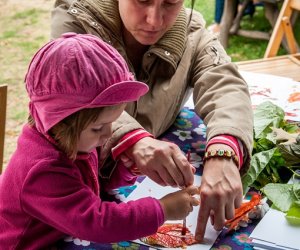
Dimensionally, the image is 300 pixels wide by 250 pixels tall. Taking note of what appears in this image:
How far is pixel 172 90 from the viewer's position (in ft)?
4.47

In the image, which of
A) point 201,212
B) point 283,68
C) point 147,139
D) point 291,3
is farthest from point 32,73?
point 291,3

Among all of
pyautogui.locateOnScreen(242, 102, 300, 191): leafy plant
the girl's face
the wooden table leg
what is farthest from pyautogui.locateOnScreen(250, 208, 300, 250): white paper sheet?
the wooden table leg

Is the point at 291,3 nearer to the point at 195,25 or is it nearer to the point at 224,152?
the point at 195,25

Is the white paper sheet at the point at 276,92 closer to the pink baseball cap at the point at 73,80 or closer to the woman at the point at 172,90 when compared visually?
the woman at the point at 172,90

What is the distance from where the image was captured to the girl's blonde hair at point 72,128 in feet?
A: 2.79

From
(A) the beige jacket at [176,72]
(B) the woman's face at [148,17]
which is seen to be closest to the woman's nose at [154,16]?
(B) the woman's face at [148,17]

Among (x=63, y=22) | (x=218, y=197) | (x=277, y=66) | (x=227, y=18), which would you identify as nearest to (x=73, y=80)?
(x=218, y=197)

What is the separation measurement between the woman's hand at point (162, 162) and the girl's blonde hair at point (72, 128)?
209mm

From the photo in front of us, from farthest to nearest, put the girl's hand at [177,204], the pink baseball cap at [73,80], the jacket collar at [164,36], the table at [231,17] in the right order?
the table at [231,17], the jacket collar at [164,36], the girl's hand at [177,204], the pink baseball cap at [73,80]

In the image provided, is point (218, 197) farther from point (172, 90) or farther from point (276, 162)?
point (172, 90)

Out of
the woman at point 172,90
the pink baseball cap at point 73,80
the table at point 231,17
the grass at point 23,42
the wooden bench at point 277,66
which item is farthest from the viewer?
the table at point 231,17

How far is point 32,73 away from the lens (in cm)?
84

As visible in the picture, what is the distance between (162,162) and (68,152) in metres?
0.23

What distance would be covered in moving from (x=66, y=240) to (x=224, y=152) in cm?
40
